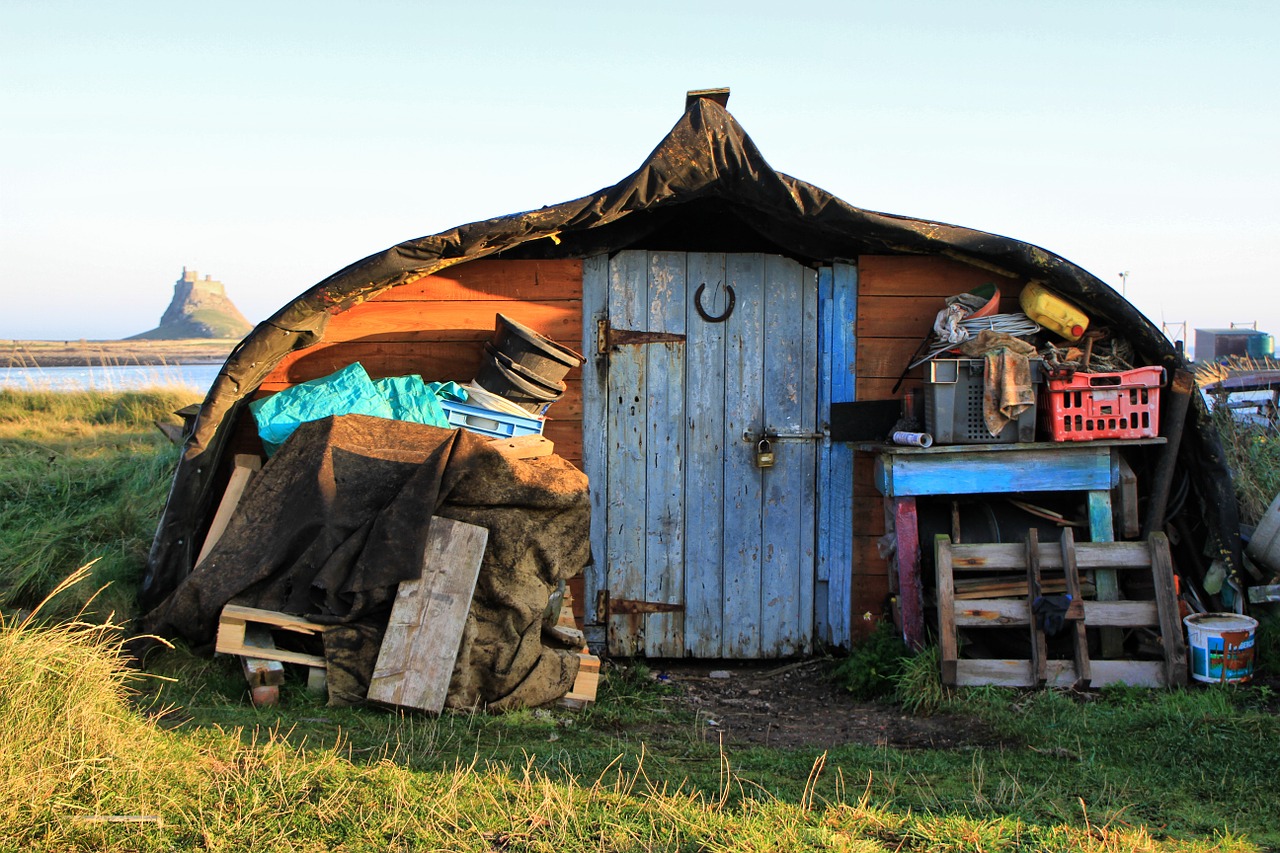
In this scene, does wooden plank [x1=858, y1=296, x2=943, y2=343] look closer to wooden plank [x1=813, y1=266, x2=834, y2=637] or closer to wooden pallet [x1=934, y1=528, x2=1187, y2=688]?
wooden plank [x1=813, y1=266, x2=834, y2=637]

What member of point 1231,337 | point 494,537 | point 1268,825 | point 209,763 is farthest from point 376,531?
point 1231,337

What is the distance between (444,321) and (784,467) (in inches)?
90.9

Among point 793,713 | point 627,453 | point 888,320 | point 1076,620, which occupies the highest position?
point 888,320

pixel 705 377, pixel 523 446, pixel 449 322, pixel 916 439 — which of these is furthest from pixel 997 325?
pixel 449 322

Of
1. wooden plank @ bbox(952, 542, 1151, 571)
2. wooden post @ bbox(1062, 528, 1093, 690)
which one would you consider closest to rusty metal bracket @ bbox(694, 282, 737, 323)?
wooden plank @ bbox(952, 542, 1151, 571)

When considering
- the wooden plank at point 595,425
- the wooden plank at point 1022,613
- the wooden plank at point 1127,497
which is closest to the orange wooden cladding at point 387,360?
the wooden plank at point 595,425

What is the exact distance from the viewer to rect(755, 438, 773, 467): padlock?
6.50m

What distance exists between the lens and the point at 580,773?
402 centimetres

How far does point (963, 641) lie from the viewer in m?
6.01

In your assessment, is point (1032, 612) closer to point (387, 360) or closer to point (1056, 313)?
point (1056, 313)

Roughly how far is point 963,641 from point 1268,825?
2.31m

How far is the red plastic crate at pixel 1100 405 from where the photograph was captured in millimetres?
5816

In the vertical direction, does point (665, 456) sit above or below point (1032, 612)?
above

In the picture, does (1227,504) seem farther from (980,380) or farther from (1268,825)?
(1268,825)
